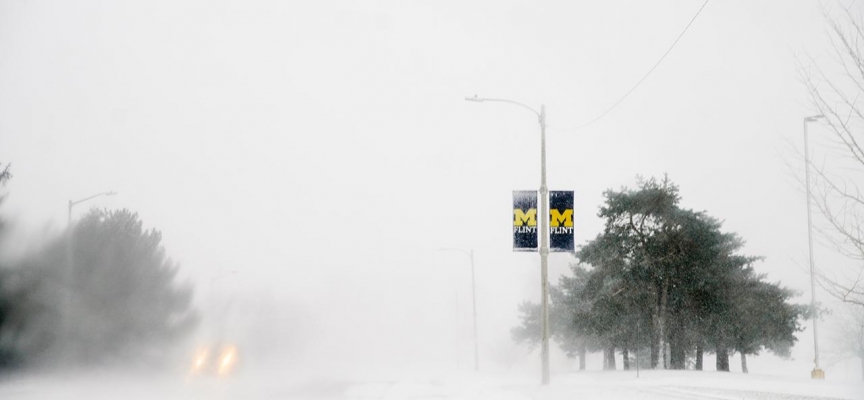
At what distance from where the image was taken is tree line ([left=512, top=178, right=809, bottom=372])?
1633 inches

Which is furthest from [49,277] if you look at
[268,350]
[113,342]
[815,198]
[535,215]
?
[268,350]

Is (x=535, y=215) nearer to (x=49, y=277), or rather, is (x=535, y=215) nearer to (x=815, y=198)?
(x=815, y=198)

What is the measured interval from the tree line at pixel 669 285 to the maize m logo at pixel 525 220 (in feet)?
63.9

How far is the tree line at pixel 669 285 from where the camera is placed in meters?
41.5

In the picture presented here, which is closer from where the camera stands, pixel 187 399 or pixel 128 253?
pixel 187 399

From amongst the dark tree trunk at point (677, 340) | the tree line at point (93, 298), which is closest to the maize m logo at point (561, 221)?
the dark tree trunk at point (677, 340)

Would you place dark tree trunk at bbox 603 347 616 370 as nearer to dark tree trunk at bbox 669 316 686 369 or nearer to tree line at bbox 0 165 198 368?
dark tree trunk at bbox 669 316 686 369

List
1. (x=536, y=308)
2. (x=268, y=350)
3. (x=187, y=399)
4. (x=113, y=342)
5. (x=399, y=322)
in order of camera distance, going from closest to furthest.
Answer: (x=187, y=399), (x=113, y=342), (x=536, y=308), (x=268, y=350), (x=399, y=322)

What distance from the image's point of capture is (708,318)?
4297cm

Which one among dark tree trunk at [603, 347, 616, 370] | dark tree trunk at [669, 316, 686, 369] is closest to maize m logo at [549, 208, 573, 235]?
dark tree trunk at [669, 316, 686, 369]

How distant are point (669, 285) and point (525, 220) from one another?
878 inches

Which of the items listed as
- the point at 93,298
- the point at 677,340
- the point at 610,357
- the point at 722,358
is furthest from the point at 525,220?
the point at 610,357

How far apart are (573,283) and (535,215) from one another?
85.1 ft

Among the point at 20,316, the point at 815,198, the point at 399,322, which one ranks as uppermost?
the point at 815,198
